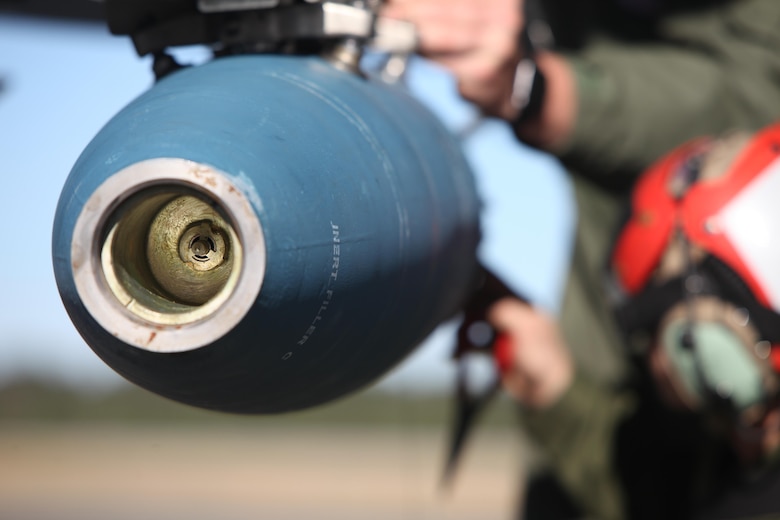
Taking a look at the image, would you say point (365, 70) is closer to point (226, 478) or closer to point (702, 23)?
point (702, 23)

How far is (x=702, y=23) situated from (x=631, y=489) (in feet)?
6.68

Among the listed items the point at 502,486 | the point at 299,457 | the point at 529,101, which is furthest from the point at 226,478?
the point at 529,101

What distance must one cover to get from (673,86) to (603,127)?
65 centimetres

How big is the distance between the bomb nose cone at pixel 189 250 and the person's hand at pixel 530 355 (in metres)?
1.57

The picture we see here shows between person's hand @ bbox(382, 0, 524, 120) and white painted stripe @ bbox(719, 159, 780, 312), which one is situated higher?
person's hand @ bbox(382, 0, 524, 120)

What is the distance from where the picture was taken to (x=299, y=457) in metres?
25.6

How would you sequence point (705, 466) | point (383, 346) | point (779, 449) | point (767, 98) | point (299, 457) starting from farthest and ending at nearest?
point (299, 457)
point (767, 98)
point (705, 466)
point (779, 449)
point (383, 346)

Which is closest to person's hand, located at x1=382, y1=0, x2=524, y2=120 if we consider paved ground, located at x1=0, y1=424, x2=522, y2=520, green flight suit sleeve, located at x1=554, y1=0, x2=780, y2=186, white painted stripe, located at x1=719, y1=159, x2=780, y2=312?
green flight suit sleeve, located at x1=554, y1=0, x2=780, y2=186

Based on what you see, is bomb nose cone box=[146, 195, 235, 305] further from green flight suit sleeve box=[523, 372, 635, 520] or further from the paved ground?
the paved ground

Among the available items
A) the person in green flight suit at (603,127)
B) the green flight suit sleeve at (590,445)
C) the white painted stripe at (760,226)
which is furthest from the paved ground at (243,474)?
the white painted stripe at (760,226)

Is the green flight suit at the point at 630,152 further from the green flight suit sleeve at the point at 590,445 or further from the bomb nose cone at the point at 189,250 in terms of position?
the bomb nose cone at the point at 189,250

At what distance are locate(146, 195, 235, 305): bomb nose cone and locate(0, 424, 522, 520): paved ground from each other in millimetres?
11735

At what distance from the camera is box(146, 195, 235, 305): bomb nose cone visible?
60.8 inches

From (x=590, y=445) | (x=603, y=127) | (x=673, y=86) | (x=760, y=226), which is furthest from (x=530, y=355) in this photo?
(x=673, y=86)
